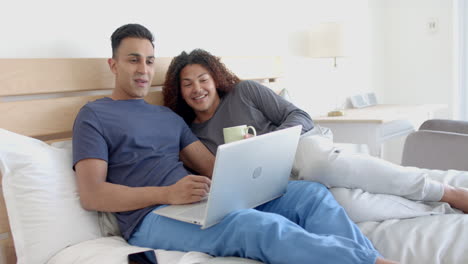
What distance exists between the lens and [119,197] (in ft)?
4.52

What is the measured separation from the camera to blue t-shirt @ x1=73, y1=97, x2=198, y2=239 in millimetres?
1413

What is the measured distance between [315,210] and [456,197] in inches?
19.6

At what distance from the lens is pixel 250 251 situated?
1.14 m

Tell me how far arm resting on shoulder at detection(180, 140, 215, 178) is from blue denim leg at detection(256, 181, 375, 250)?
34 cm

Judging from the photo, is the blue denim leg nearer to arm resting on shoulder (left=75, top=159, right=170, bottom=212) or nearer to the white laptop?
the white laptop

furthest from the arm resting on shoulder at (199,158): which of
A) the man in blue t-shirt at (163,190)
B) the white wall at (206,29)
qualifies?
the white wall at (206,29)

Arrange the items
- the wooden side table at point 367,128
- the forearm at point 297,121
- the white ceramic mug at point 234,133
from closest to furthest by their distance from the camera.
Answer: the white ceramic mug at point 234,133
the forearm at point 297,121
the wooden side table at point 367,128

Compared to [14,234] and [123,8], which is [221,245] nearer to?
[14,234]

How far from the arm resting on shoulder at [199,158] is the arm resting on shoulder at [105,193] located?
382 millimetres

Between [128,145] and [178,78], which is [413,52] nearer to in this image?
[178,78]

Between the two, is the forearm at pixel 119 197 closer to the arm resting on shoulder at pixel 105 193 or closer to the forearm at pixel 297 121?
the arm resting on shoulder at pixel 105 193

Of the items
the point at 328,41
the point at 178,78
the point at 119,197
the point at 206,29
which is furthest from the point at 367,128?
the point at 119,197

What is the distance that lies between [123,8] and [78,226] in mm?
1001

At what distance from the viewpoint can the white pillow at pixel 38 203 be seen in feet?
4.22
